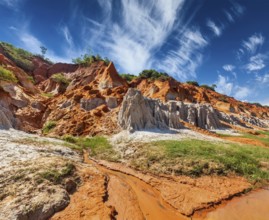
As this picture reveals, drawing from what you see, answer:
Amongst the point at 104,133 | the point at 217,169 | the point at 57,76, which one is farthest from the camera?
the point at 57,76

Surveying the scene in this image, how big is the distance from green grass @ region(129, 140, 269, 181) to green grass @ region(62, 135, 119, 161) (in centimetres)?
252

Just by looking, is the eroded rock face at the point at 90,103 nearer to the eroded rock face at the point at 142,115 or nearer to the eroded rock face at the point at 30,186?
the eroded rock face at the point at 142,115

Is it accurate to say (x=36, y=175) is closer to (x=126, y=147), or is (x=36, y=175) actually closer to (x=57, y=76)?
(x=126, y=147)

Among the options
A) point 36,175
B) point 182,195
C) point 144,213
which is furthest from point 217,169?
point 36,175

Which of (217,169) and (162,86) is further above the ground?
(162,86)

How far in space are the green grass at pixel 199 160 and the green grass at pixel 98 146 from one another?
2.52 meters

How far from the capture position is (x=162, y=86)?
57812 mm

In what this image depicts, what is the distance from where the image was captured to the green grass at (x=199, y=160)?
41.7 feet

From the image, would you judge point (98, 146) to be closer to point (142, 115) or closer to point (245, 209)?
point (142, 115)

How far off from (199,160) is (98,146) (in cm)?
1019

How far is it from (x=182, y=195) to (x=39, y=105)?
3154cm

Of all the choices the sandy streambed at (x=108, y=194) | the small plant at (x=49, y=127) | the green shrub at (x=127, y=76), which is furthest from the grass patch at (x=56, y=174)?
the green shrub at (x=127, y=76)

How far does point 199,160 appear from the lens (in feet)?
44.3

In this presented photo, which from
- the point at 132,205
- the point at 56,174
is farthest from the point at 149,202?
the point at 56,174
